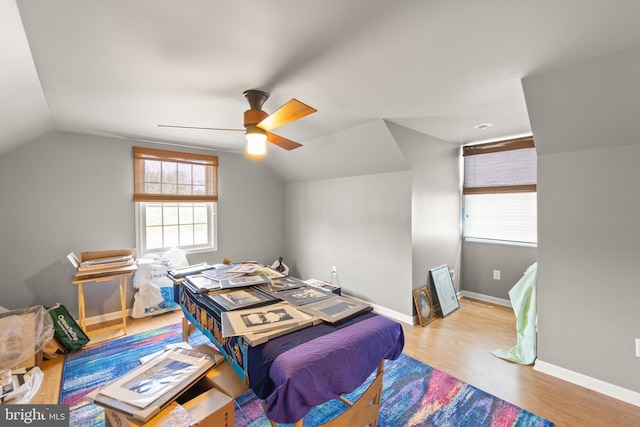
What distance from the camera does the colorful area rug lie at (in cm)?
184

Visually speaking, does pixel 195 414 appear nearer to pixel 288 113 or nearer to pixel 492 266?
pixel 288 113

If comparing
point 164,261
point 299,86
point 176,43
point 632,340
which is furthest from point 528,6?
point 164,261

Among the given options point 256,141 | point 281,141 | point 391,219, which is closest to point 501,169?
point 391,219

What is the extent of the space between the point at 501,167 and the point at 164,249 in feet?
15.8

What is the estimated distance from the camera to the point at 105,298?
3.42 meters

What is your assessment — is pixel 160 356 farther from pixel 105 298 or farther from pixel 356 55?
pixel 105 298

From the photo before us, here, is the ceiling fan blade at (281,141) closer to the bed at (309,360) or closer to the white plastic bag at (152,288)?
the bed at (309,360)

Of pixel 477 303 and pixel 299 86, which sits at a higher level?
pixel 299 86

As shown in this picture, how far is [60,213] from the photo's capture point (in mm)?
3156

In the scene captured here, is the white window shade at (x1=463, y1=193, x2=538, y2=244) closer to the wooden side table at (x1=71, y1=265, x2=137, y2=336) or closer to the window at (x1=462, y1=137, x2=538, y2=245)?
the window at (x1=462, y1=137, x2=538, y2=245)

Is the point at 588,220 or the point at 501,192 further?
the point at 501,192

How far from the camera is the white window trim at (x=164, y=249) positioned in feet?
11.9

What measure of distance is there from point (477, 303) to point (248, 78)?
13.5ft

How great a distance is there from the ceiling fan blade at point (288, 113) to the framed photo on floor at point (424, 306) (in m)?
2.56
